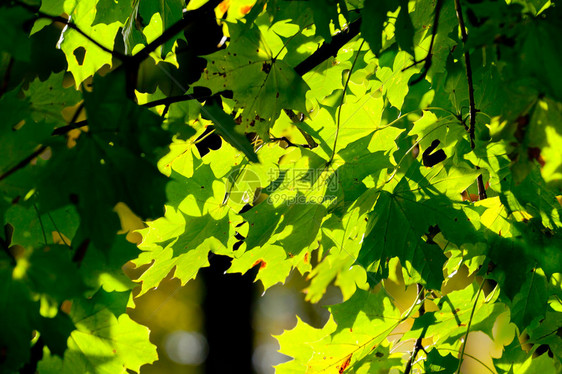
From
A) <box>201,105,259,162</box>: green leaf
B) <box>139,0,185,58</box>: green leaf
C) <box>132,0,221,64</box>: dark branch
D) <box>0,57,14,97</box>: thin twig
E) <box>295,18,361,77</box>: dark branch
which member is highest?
<box>0,57,14,97</box>: thin twig

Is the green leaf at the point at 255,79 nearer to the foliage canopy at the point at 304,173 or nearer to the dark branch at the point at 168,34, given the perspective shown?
the foliage canopy at the point at 304,173

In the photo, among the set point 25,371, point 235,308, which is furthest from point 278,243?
point 235,308

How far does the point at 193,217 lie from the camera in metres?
1.51

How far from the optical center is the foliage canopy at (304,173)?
32.9 inches

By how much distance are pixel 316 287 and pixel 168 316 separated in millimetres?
5911

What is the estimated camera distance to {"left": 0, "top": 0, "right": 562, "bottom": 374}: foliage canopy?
0.84m

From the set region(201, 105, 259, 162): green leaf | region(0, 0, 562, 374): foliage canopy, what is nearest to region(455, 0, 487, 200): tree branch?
region(0, 0, 562, 374): foliage canopy

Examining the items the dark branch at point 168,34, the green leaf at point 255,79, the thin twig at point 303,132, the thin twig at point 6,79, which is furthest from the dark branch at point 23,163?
the thin twig at point 303,132

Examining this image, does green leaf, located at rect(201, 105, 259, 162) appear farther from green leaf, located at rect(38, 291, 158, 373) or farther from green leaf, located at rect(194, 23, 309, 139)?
green leaf, located at rect(38, 291, 158, 373)

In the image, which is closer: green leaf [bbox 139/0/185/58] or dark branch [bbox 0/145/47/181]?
dark branch [bbox 0/145/47/181]

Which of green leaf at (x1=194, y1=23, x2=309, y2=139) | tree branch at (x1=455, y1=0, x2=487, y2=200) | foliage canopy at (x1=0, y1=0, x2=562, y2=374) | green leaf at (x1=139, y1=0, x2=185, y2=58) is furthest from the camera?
green leaf at (x1=139, y1=0, x2=185, y2=58)

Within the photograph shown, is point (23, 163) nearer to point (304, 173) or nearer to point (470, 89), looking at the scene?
point (304, 173)

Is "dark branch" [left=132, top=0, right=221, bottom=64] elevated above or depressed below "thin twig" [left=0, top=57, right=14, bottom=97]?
below

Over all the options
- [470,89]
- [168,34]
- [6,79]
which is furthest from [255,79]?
[6,79]
